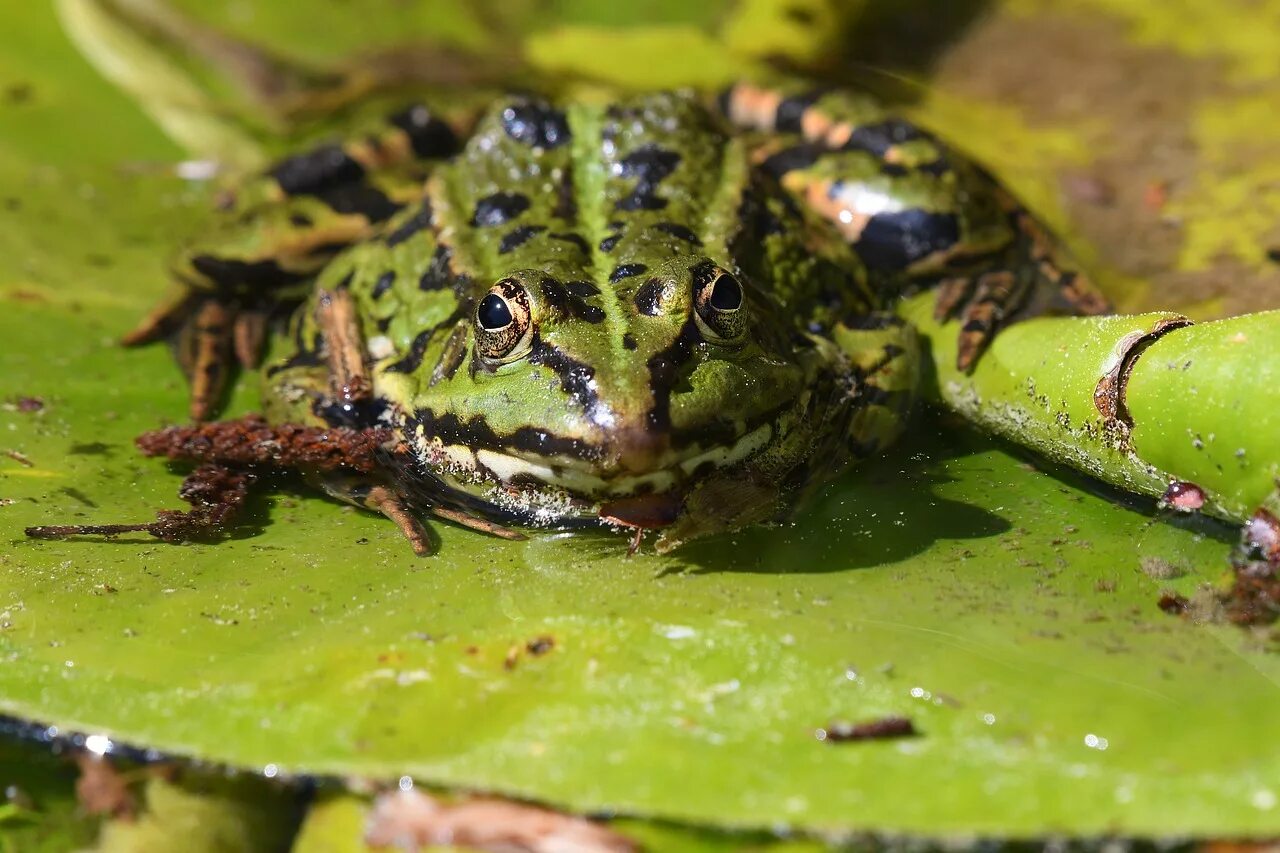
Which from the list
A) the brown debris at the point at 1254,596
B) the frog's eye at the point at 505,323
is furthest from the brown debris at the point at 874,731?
the frog's eye at the point at 505,323

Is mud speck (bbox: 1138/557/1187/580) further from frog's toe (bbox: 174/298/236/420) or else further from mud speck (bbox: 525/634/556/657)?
frog's toe (bbox: 174/298/236/420)

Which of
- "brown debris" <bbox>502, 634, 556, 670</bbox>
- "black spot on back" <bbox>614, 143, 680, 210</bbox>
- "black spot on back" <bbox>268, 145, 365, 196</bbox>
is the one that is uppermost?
"black spot on back" <bbox>614, 143, 680, 210</bbox>

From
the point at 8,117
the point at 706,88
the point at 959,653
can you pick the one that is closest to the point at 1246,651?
the point at 959,653

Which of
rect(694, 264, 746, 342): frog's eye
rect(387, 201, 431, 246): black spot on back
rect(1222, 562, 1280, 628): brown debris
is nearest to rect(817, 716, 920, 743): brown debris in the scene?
rect(1222, 562, 1280, 628): brown debris

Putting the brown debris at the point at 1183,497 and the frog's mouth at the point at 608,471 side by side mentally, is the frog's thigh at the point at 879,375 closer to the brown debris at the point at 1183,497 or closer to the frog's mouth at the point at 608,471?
the frog's mouth at the point at 608,471

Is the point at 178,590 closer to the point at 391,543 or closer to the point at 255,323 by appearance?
the point at 391,543

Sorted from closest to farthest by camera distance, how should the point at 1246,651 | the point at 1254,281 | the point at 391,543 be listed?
the point at 1246,651 → the point at 391,543 → the point at 1254,281

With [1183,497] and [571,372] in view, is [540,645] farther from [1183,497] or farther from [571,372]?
[1183,497]
